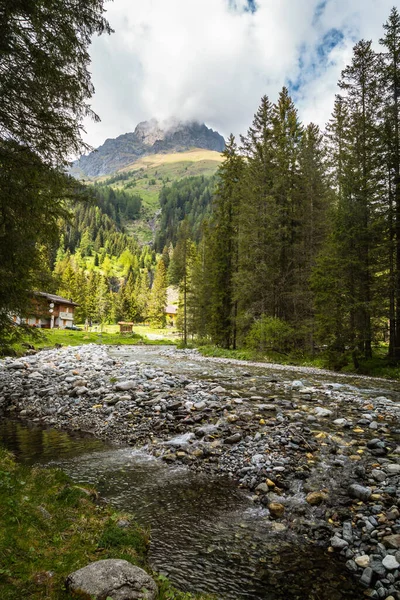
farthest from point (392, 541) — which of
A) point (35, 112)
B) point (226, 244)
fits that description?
point (226, 244)

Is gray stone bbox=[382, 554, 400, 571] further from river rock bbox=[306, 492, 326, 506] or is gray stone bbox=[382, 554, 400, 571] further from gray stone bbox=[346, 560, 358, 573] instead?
river rock bbox=[306, 492, 326, 506]

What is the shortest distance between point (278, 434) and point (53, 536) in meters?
4.92

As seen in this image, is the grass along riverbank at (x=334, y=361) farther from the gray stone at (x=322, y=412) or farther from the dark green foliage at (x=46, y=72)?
the dark green foliage at (x=46, y=72)

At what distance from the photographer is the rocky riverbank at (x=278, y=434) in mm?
4246

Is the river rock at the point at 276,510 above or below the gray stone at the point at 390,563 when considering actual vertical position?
below

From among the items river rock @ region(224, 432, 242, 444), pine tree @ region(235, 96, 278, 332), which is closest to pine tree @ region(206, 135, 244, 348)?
pine tree @ region(235, 96, 278, 332)

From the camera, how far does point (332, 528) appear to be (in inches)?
168

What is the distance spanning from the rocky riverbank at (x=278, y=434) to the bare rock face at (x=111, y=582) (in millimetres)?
2356

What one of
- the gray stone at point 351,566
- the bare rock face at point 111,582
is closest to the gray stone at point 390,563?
the gray stone at point 351,566

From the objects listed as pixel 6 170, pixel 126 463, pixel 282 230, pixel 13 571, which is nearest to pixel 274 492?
pixel 126 463

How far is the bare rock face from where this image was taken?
8.40 feet

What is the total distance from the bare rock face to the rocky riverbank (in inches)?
92.8

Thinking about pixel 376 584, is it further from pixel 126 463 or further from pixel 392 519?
pixel 126 463

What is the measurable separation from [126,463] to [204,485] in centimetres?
172
